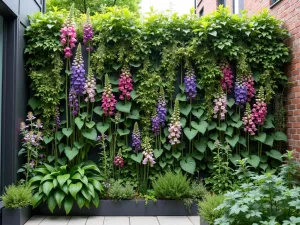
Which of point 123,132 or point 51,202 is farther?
point 123,132

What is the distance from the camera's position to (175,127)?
3992 millimetres

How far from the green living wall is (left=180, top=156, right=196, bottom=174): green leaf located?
0.01 m

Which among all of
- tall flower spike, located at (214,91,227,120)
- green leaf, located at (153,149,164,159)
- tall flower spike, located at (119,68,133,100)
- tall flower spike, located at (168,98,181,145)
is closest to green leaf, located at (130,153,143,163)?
green leaf, located at (153,149,164,159)

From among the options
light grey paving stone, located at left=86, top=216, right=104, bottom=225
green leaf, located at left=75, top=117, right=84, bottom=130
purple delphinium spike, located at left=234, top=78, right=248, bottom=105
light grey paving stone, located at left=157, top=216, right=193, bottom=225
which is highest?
purple delphinium spike, located at left=234, top=78, right=248, bottom=105

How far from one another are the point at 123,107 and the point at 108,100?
0.70ft

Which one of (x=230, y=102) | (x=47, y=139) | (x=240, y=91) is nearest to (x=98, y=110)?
(x=47, y=139)

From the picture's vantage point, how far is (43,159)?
396cm

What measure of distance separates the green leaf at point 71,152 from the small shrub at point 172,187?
1062mm

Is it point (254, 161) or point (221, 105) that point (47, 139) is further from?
point (254, 161)

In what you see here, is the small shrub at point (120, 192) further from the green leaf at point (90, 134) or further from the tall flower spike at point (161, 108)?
the tall flower spike at point (161, 108)

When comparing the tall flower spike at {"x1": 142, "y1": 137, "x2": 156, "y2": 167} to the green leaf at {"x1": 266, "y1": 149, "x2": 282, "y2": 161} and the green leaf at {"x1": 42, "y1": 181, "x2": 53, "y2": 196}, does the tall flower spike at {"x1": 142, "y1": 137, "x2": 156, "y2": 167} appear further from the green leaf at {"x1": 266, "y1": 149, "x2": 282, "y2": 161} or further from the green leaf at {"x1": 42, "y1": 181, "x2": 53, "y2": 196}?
the green leaf at {"x1": 266, "y1": 149, "x2": 282, "y2": 161}

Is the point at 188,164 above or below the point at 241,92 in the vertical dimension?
below

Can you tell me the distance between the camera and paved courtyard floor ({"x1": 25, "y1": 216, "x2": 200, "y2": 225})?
11.1 ft

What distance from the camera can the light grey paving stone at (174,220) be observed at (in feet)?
11.2
